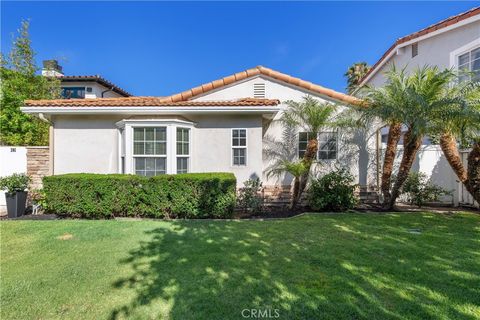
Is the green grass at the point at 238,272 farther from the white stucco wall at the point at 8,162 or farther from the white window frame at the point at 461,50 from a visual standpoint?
the white window frame at the point at 461,50

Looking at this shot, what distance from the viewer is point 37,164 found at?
410 inches

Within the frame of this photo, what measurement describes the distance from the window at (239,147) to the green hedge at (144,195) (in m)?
2.29

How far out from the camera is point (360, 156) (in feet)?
37.8

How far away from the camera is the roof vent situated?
12.2 metres

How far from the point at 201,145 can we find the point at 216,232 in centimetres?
496

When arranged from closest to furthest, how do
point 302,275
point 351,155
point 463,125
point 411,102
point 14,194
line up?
point 302,275
point 463,125
point 411,102
point 14,194
point 351,155

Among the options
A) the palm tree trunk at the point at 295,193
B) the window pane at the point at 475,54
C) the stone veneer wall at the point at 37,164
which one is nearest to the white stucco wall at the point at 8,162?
the stone veneer wall at the point at 37,164

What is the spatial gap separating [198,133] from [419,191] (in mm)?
9577

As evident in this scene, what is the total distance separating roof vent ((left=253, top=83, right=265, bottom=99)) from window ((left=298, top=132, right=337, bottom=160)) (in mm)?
2746

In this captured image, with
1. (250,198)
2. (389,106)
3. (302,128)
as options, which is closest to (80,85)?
(302,128)

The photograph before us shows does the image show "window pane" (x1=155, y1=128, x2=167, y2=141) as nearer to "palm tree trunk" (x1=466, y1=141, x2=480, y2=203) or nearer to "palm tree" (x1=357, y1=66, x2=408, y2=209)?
"palm tree" (x1=357, y1=66, x2=408, y2=209)

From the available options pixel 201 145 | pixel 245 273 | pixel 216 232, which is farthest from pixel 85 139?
pixel 245 273

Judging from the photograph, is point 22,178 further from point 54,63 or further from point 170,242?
point 54,63

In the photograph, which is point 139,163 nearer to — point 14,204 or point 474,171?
point 14,204
